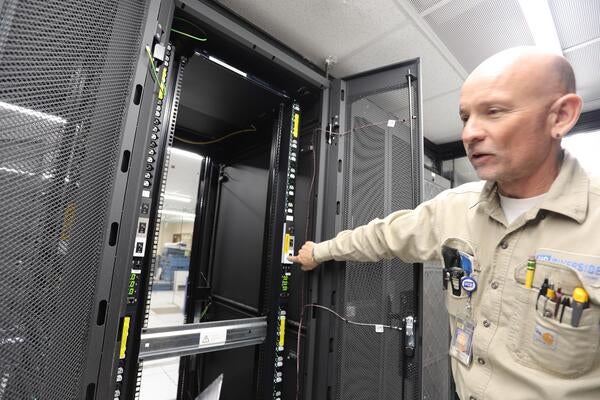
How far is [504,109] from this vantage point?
0.82m

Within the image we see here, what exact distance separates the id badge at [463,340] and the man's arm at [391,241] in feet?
0.94

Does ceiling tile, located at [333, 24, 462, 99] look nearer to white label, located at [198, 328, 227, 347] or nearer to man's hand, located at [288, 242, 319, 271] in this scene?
man's hand, located at [288, 242, 319, 271]

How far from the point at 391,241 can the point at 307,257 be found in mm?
441

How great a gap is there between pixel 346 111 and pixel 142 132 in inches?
42.2

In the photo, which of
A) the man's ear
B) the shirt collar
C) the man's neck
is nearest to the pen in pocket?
the shirt collar

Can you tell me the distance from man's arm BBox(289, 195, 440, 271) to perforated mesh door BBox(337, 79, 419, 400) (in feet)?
0.51

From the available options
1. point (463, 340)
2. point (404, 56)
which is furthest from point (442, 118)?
point (463, 340)

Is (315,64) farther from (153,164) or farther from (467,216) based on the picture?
(467,216)

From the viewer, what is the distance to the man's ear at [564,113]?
2.59 ft

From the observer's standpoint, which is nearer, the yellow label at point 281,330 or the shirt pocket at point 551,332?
the shirt pocket at point 551,332

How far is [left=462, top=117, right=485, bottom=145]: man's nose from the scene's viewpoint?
2.81ft

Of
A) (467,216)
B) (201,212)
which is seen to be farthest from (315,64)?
(201,212)

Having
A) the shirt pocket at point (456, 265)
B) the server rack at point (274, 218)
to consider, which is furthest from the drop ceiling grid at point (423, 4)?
the shirt pocket at point (456, 265)

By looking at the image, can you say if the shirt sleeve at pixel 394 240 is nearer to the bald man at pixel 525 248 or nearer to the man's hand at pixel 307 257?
the man's hand at pixel 307 257
